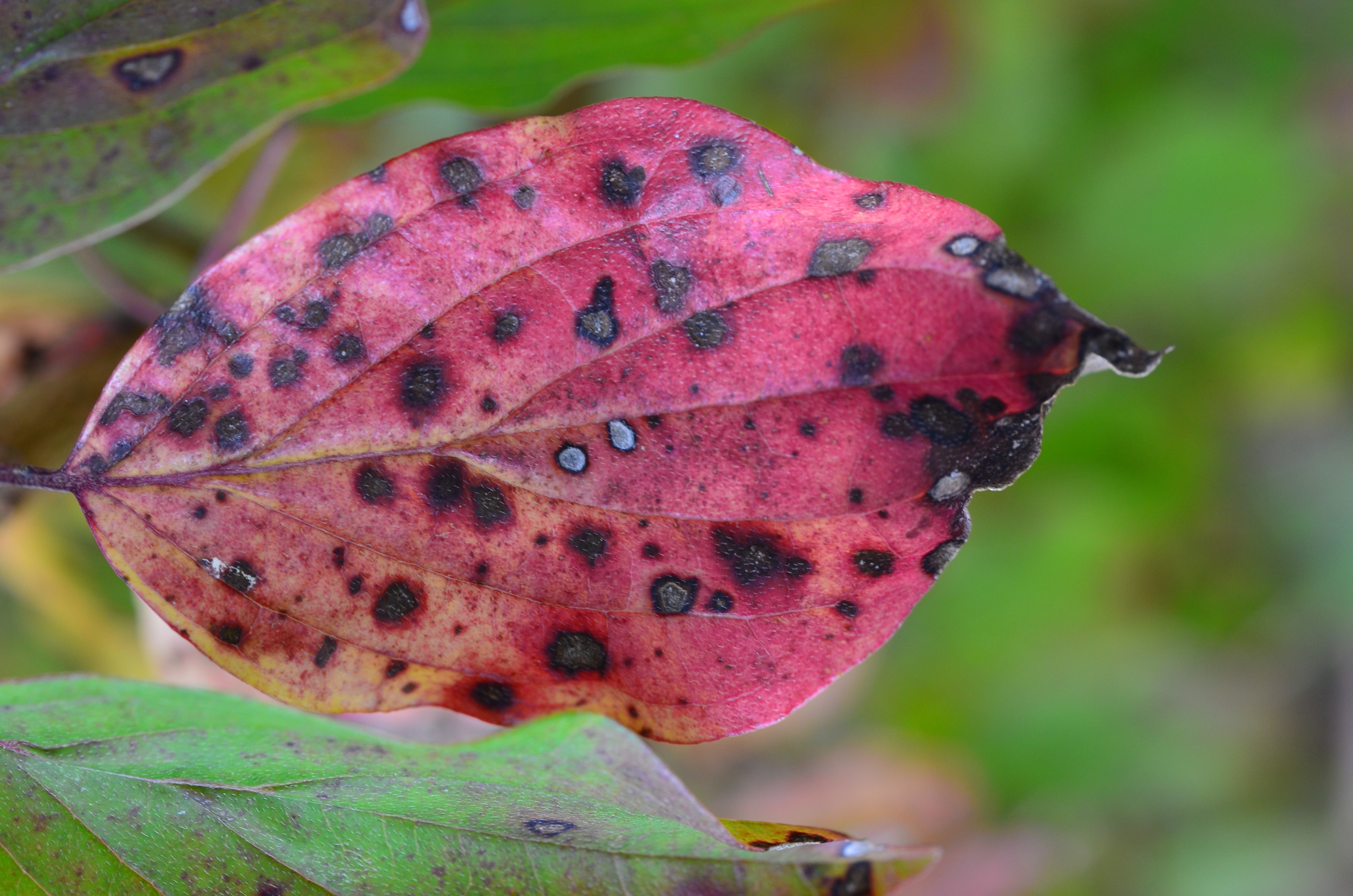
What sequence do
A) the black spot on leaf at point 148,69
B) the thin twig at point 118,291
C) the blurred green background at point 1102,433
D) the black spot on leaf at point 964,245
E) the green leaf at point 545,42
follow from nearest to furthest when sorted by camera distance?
1. the black spot on leaf at point 964,245
2. the black spot on leaf at point 148,69
3. the green leaf at point 545,42
4. the thin twig at point 118,291
5. the blurred green background at point 1102,433

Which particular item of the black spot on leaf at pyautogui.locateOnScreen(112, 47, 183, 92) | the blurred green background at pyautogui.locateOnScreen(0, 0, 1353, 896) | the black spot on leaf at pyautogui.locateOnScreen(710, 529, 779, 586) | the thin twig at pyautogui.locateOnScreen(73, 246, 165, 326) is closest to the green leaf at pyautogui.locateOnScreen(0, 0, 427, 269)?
the black spot on leaf at pyautogui.locateOnScreen(112, 47, 183, 92)

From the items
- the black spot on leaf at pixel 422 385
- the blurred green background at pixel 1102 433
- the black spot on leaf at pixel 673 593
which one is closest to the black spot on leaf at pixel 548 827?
the black spot on leaf at pixel 673 593

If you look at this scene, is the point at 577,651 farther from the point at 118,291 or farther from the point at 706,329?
Answer: the point at 118,291

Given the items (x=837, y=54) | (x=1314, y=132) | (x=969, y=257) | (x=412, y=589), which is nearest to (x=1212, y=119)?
(x=1314, y=132)

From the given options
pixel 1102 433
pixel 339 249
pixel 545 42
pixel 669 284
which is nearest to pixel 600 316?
pixel 669 284

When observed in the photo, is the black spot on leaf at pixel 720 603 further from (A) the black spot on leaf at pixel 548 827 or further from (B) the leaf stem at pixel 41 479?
(B) the leaf stem at pixel 41 479
